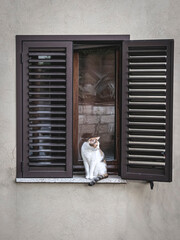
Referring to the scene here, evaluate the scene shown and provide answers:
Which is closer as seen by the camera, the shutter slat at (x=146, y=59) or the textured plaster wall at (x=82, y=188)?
the shutter slat at (x=146, y=59)

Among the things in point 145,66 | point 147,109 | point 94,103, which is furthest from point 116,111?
point 145,66

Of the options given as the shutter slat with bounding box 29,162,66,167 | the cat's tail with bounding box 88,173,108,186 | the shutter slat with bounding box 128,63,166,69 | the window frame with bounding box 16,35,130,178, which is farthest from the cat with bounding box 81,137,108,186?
the shutter slat with bounding box 128,63,166,69

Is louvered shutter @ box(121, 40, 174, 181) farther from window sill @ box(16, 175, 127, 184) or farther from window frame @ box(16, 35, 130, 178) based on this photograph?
window frame @ box(16, 35, 130, 178)

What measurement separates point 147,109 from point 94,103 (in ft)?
1.94

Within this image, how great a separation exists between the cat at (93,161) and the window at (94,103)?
0.16m

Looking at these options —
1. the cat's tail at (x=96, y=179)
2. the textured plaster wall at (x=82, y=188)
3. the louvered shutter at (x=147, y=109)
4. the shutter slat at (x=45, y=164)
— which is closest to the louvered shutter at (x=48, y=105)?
the shutter slat at (x=45, y=164)

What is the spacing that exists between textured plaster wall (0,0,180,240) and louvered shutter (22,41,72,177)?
0.46ft

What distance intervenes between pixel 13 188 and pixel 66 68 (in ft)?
4.49

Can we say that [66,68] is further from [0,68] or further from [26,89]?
[0,68]

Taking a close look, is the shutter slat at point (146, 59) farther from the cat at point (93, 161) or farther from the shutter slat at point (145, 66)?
the cat at point (93, 161)

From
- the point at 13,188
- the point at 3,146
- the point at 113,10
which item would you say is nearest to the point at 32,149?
the point at 3,146

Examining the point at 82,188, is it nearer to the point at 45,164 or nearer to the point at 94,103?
the point at 45,164

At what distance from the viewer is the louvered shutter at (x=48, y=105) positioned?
2.30 meters

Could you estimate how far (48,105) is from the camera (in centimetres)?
232
